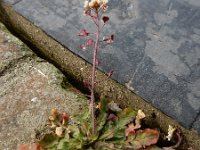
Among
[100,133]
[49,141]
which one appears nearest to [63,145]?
[49,141]

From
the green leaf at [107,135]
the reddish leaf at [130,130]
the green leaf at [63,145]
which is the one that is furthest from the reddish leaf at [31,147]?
the reddish leaf at [130,130]

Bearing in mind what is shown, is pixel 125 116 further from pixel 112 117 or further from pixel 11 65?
pixel 11 65

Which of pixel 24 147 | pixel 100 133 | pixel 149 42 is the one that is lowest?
pixel 24 147

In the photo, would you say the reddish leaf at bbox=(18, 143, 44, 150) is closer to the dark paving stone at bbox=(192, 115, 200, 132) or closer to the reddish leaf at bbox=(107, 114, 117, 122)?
the reddish leaf at bbox=(107, 114, 117, 122)

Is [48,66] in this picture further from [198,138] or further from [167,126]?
[198,138]

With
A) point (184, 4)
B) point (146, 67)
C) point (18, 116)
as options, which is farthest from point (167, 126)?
point (184, 4)

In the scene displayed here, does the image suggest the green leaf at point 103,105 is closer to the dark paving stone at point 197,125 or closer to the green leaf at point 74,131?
the green leaf at point 74,131

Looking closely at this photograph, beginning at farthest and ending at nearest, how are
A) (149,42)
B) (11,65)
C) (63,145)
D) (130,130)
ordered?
(149,42), (11,65), (130,130), (63,145)
